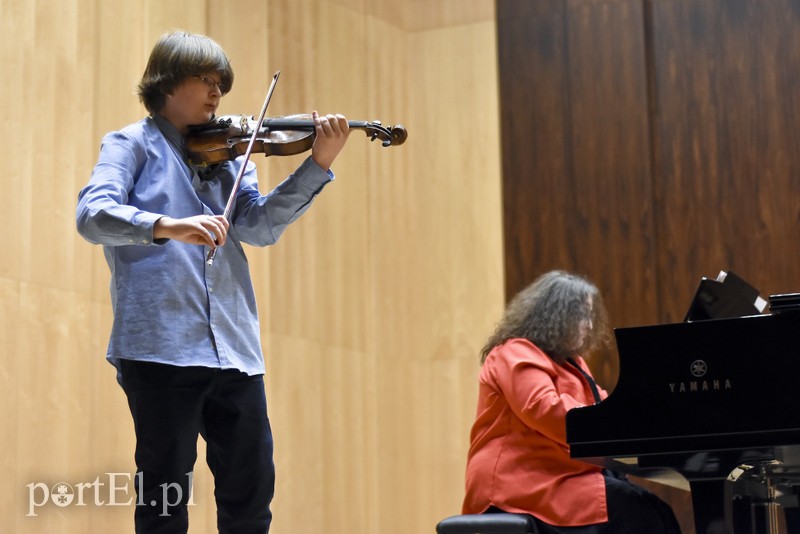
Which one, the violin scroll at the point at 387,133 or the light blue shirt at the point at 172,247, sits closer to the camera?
the light blue shirt at the point at 172,247

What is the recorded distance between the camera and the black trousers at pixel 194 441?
2.36 metres

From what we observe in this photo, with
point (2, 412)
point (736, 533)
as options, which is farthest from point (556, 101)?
A: point (2, 412)

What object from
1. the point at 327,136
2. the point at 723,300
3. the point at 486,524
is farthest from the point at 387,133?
the point at 723,300

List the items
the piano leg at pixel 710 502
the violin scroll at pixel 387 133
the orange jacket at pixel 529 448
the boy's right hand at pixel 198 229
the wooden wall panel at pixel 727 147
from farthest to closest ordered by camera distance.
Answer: the wooden wall panel at pixel 727 147 → the orange jacket at pixel 529 448 → the piano leg at pixel 710 502 → the violin scroll at pixel 387 133 → the boy's right hand at pixel 198 229

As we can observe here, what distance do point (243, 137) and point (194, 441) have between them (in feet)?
2.22

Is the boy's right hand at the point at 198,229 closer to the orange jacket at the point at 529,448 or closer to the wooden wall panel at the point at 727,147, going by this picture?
the orange jacket at the point at 529,448

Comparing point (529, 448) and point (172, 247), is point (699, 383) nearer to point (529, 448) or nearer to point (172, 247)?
point (529, 448)

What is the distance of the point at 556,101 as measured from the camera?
493cm

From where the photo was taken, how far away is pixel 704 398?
2584mm

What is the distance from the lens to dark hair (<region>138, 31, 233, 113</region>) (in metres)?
2.56

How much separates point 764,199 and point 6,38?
9.58 feet

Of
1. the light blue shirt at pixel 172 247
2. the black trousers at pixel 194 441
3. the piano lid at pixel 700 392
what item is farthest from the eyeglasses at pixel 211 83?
the piano lid at pixel 700 392

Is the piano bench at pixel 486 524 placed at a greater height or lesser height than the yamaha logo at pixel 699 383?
lesser

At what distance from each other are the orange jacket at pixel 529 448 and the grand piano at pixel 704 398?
55 centimetres
